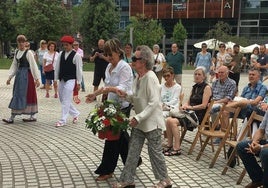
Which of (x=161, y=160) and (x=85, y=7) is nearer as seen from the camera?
(x=161, y=160)

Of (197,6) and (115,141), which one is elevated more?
(197,6)

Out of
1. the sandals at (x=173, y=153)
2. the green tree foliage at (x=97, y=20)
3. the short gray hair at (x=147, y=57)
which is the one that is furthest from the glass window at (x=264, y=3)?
the short gray hair at (x=147, y=57)

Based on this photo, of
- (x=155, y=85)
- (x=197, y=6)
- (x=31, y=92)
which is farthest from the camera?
(x=197, y=6)

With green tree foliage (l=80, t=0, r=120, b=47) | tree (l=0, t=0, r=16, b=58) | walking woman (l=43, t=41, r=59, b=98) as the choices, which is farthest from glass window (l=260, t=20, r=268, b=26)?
walking woman (l=43, t=41, r=59, b=98)

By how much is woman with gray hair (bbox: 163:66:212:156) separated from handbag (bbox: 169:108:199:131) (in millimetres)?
65

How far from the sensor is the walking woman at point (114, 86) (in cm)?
537

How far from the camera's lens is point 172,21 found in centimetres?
6438

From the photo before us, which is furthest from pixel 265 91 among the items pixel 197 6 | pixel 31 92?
pixel 197 6

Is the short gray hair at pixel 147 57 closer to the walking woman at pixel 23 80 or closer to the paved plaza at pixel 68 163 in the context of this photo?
the paved plaza at pixel 68 163

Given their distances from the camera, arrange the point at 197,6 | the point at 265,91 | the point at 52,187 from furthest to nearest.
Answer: the point at 197,6, the point at 265,91, the point at 52,187

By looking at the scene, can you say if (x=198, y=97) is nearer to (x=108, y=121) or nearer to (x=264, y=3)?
(x=108, y=121)

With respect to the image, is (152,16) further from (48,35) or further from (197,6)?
(48,35)

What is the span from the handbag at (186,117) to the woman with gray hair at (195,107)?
2.6 inches

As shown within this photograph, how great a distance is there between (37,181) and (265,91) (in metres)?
3.69
